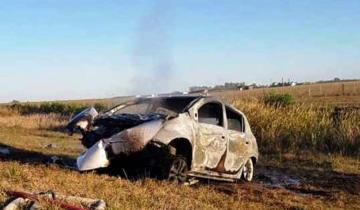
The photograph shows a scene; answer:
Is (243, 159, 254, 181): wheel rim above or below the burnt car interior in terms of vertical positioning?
below

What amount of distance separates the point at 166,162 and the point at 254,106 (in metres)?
12.9

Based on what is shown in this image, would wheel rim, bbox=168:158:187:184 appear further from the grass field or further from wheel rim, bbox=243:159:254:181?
wheel rim, bbox=243:159:254:181

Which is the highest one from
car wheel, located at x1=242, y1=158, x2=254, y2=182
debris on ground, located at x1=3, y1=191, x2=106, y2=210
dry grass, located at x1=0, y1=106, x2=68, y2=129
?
debris on ground, located at x1=3, y1=191, x2=106, y2=210

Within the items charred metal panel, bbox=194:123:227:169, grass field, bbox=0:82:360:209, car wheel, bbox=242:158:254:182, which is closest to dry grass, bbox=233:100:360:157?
grass field, bbox=0:82:360:209

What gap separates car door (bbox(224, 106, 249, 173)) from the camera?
1191cm

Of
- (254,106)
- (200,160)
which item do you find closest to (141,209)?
(200,160)

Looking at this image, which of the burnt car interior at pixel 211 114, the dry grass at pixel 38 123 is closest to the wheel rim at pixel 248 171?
the burnt car interior at pixel 211 114

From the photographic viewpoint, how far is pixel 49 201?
6.62 meters

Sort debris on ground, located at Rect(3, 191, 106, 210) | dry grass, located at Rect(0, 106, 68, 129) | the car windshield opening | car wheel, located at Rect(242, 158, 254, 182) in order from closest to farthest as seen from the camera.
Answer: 1. debris on ground, located at Rect(3, 191, 106, 210)
2. the car windshield opening
3. car wheel, located at Rect(242, 158, 254, 182)
4. dry grass, located at Rect(0, 106, 68, 129)

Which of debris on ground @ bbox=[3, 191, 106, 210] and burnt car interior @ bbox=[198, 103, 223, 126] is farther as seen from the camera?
burnt car interior @ bbox=[198, 103, 223, 126]

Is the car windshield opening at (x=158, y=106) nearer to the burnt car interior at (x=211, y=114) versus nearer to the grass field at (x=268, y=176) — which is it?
the burnt car interior at (x=211, y=114)

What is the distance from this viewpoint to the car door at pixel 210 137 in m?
10.9

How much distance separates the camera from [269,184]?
43.3 feet

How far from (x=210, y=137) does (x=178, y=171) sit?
1.06 m
